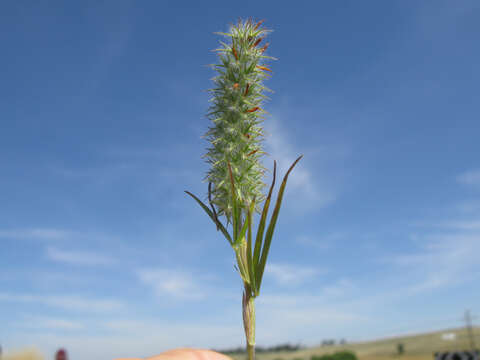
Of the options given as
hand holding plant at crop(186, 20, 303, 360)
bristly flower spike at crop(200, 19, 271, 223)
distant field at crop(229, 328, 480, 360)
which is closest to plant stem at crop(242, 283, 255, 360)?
hand holding plant at crop(186, 20, 303, 360)

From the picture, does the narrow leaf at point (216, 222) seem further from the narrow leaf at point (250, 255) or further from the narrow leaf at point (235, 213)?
the narrow leaf at point (250, 255)

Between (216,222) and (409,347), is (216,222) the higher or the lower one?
the higher one

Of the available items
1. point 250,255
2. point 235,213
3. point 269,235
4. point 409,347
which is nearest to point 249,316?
point 250,255

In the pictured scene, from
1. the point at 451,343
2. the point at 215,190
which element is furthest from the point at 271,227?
the point at 451,343

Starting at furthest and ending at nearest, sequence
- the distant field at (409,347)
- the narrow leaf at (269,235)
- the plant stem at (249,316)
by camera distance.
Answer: the distant field at (409,347) < the narrow leaf at (269,235) < the plant stem at (249,316)

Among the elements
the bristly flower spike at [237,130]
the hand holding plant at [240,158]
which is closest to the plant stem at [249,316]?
the hand holding plant at [240,158]

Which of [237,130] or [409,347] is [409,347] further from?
[237,130]
